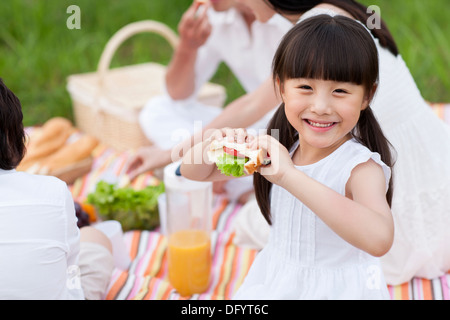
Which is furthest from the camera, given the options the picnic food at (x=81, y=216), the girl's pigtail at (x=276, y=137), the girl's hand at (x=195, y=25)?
the girl's hand at (x=195, y=25)

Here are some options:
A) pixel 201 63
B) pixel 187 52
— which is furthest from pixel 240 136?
pixel 201 63

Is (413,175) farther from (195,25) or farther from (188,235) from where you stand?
(195,25)

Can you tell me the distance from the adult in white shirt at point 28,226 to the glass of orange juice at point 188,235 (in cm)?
44

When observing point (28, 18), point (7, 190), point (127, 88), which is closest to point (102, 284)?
point (7, 190)

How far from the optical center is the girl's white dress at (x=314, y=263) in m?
1.24

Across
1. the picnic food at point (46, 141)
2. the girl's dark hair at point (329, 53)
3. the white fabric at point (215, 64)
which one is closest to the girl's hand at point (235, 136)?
the girl's dark hair at point (329, 53)

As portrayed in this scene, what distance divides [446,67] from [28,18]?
2.74m

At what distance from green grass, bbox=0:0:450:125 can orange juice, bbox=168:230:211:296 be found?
1.75 metres

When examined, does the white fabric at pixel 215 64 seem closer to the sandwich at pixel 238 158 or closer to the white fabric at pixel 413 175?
the white fabric at pixel 413 175

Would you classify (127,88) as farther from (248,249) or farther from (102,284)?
(102,284)

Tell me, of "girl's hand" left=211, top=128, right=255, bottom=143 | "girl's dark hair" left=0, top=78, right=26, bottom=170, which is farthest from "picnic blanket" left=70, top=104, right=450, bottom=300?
"girl's hand" left=211, top=128, right=255, bottom=143

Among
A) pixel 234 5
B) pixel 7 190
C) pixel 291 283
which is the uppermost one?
pixel 234 5

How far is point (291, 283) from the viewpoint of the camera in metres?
1.26

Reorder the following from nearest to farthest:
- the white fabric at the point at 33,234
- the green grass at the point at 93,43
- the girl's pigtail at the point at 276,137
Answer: the white fabric at the point at 33,234
the girl's pigtail at the point at 276,137
the green grass at the point at 93,43
